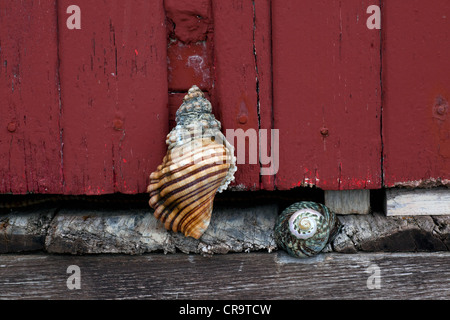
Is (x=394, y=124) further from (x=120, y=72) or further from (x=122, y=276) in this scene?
(x=122, y=276)

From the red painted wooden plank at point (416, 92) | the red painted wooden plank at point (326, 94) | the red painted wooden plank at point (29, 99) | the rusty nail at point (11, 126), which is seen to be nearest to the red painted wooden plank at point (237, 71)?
the red painted wooden plank at point (326, 94)

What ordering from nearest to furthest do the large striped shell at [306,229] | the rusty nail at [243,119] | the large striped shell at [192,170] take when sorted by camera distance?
the large striped shell at [192,170] → the large striped shell at [306,229] → the rusty nail at [243,119]

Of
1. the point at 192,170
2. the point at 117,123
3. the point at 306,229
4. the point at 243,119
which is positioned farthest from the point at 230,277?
the point at 117,123

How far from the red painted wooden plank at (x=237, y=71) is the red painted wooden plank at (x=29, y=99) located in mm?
744

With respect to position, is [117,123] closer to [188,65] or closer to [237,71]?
[188,65]

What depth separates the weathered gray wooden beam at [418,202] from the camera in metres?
1.74

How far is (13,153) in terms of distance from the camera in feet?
5.82

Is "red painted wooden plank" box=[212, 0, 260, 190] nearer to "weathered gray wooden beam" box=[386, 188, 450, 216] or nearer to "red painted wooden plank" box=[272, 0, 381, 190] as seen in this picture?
"red painted wooden plank" box=[272, 0, 381, 190]

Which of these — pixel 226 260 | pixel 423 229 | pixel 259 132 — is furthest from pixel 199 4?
pixel 423 229

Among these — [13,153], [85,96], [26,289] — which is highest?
[85,96]

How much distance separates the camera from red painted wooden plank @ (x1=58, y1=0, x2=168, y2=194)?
5.62 feet

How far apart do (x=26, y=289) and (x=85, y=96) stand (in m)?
0.93

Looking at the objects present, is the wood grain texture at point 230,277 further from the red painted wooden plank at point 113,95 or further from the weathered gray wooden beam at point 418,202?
the red painted wooden plank at point 113,95

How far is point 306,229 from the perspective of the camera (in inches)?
63.6
